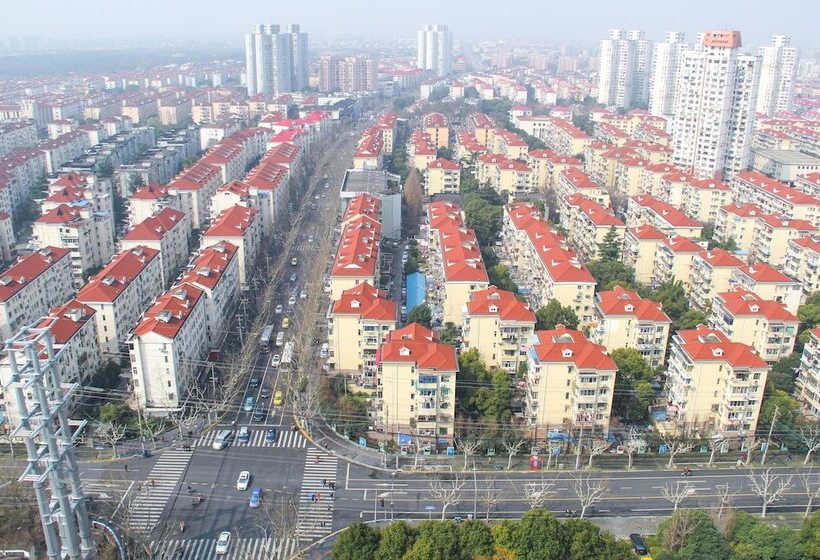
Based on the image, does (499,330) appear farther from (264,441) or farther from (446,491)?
(264,441)

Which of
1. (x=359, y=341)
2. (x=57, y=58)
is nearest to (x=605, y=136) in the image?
(x=359, y=341)

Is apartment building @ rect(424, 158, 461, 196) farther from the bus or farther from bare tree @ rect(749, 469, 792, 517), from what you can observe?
bare tree @ rect(749, 469, 792, 517)

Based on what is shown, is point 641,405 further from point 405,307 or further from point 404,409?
point 405,307

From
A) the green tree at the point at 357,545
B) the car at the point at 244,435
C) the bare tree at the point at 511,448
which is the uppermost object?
the green tree at the point at 357,545

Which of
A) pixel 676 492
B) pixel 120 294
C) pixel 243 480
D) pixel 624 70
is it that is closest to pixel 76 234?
pixel 120 294

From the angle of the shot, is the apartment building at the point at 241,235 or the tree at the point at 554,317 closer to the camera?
the tree at the point at 554,317

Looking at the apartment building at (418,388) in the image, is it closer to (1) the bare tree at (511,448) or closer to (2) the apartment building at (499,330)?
(1) the bare tree at (511,448)

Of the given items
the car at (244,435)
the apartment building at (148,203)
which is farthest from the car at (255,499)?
the apartment building at (148,203)
